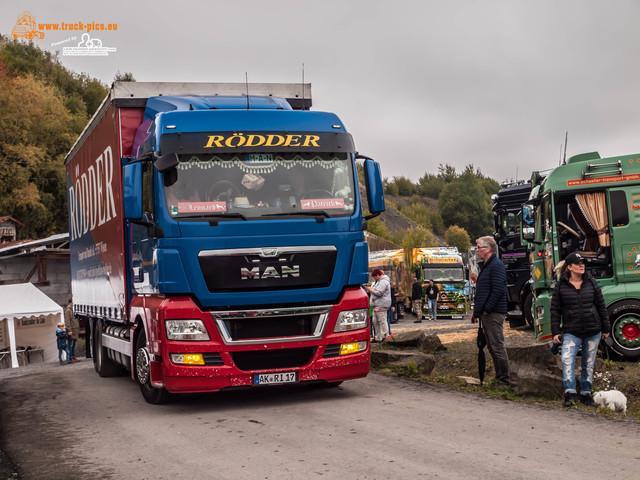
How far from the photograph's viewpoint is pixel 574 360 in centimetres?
965

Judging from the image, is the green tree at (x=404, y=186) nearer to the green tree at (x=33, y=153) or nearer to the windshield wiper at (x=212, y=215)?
the green tree at (x=33, y=153)

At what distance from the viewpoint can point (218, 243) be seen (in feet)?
31.1

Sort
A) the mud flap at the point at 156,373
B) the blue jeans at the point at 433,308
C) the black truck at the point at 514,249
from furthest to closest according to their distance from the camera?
the blue jeans at the point at 433,308 < the black truck at the point at 514,249 < the mud flap at the point at 156,373

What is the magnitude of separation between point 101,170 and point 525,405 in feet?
24.5

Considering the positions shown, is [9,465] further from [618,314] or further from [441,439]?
[618,314]

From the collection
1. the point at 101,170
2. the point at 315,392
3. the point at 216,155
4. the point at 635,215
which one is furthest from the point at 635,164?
the point at 101,170

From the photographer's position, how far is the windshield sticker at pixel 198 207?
9.51m

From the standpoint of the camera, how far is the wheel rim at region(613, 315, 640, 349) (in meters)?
13.1

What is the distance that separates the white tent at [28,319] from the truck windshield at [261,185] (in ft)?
71.2

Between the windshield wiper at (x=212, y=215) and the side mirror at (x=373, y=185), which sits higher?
the side mirror at (x=373, y=185)

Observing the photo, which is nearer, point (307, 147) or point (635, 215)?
point (307, 147)

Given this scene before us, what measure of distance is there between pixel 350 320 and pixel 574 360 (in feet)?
8.90

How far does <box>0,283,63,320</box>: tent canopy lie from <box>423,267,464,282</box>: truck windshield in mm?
17231

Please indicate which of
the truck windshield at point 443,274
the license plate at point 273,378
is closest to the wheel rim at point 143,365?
the license plate at point 273,378
